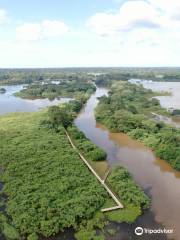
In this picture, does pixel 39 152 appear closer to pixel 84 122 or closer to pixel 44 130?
pixel 44 130

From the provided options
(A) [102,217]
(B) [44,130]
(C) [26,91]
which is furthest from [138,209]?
(C) [26,91]

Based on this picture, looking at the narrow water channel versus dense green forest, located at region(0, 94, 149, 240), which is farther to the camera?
the narrow water channel

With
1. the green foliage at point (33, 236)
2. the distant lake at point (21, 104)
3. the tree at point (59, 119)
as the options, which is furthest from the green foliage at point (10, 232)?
the distant lake at point (21, 104)

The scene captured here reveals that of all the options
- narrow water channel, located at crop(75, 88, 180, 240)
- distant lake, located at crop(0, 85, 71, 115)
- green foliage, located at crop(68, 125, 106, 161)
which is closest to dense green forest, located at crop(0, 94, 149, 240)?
green foliage, located at crop(68, 125, 106, 161)

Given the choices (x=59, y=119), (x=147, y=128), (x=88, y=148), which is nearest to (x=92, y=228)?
(x=88, y=148)

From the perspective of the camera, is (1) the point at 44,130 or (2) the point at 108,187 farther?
(1) the point at 44,130

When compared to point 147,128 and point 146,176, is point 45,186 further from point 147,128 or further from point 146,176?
point 147,128

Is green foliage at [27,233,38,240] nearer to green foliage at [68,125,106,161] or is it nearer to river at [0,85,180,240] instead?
river at [0,85,180,240]
